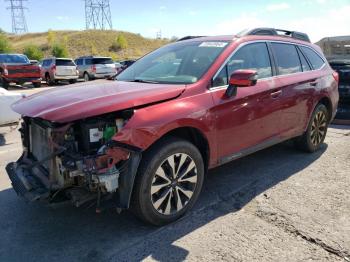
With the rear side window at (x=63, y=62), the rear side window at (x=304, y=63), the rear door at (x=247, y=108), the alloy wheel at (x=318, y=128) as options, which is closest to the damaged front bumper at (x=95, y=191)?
the rear door at (x=247, y=108)

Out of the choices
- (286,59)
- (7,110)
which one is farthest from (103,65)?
(286,59)

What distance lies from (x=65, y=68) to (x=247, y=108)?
20.2 metres

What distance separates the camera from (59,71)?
73.8 ft

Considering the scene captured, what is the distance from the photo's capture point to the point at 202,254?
10.2 ft

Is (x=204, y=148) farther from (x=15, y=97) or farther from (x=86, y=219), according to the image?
(x=15, y=97)

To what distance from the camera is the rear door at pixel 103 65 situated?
24.3 m

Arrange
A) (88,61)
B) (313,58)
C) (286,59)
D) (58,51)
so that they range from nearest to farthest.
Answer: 1. (286,59)
2. (313,58)
3. (88,61)
4. (58,51)

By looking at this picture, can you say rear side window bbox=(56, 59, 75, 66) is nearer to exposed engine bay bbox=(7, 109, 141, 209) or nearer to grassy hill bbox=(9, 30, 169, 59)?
exposed engine bay bbox=(7, 109, 141, 209)

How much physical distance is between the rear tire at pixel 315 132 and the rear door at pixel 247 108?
3.31ft

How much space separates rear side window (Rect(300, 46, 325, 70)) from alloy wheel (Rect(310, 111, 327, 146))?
2.37 feet

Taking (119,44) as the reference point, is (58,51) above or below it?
below

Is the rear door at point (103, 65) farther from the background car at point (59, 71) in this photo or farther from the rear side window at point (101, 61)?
the background car at point (59, 71)

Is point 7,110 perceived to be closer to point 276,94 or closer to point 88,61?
point 276,94

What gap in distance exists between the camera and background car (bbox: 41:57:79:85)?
73.9 feet
